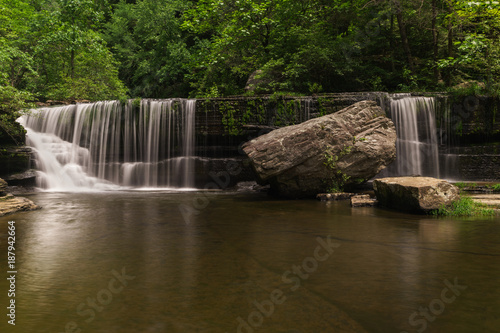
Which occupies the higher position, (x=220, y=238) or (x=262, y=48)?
(x=262, y=48)

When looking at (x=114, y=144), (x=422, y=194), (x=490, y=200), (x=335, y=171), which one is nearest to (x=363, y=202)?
(x=335, y=171)

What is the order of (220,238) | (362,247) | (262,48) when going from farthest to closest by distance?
(262,48) < (220,238) < (362,247)

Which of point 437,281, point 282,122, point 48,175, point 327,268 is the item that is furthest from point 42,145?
point 437,281

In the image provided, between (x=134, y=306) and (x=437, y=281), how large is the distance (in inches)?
136

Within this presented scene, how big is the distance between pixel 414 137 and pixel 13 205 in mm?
14326

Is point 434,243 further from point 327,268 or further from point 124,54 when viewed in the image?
point 124,54

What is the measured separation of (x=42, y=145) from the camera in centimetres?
1578

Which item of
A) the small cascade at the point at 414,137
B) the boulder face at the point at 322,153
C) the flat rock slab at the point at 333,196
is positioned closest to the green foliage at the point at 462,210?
the boulder face at the point at 322,153

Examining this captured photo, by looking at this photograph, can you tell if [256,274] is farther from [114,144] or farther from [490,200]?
[114,144]

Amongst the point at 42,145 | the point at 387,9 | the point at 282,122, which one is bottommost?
the point at 42,145

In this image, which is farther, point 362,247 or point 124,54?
point 124,54

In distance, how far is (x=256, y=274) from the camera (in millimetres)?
4477

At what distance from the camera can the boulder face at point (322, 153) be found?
437 inches

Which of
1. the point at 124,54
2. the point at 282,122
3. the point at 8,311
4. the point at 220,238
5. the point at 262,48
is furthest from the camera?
the point at 124,54
